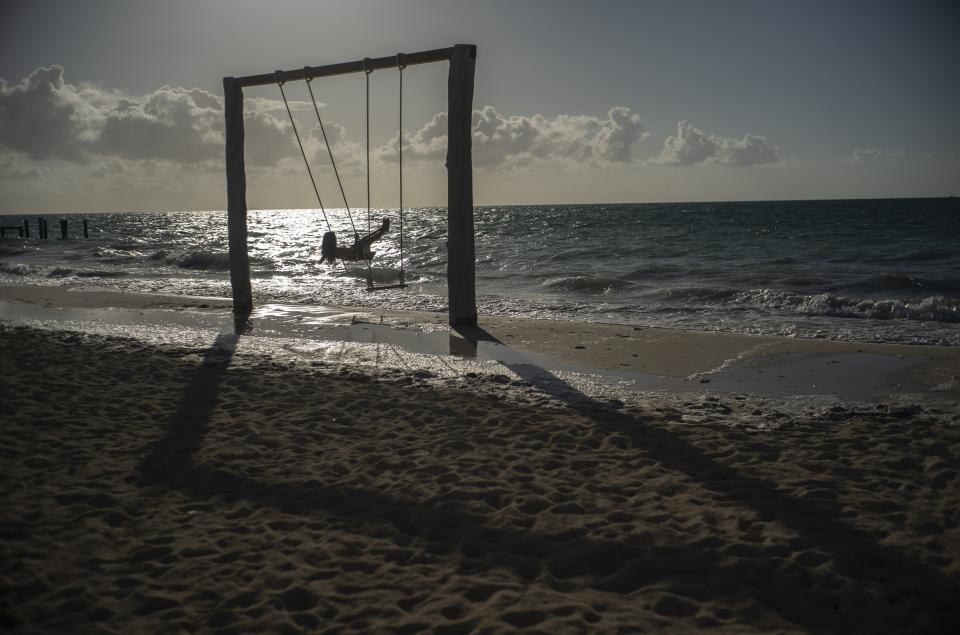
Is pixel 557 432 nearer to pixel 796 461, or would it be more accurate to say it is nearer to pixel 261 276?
pixel 796 461

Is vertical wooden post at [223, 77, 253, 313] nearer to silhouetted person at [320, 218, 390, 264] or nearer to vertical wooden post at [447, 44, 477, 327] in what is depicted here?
silhouetted person at [320, 218, 390, 264]

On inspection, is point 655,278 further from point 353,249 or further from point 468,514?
point 468,514

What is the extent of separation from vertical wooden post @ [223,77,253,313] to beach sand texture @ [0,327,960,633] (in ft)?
15.4

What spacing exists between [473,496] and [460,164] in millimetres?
5190

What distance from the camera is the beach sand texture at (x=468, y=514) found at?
8.37 feet

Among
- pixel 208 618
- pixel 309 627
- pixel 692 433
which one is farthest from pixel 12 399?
pixel 692 433

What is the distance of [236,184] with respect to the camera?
955cm

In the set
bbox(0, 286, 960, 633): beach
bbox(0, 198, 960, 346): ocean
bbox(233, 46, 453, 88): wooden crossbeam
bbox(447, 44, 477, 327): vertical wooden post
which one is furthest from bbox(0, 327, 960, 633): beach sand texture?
bbox(0, 198, 960, 346): ocean

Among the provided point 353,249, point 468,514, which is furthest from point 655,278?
point 468,514

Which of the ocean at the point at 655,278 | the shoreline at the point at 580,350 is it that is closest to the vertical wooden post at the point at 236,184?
the shoreline at the point at 580,350

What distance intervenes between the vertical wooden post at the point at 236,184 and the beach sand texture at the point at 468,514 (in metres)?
4.70

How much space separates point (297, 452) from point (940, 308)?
1020 cm

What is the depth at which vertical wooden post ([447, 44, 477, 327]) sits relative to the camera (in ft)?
25.2

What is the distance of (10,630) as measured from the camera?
7.91 ft
